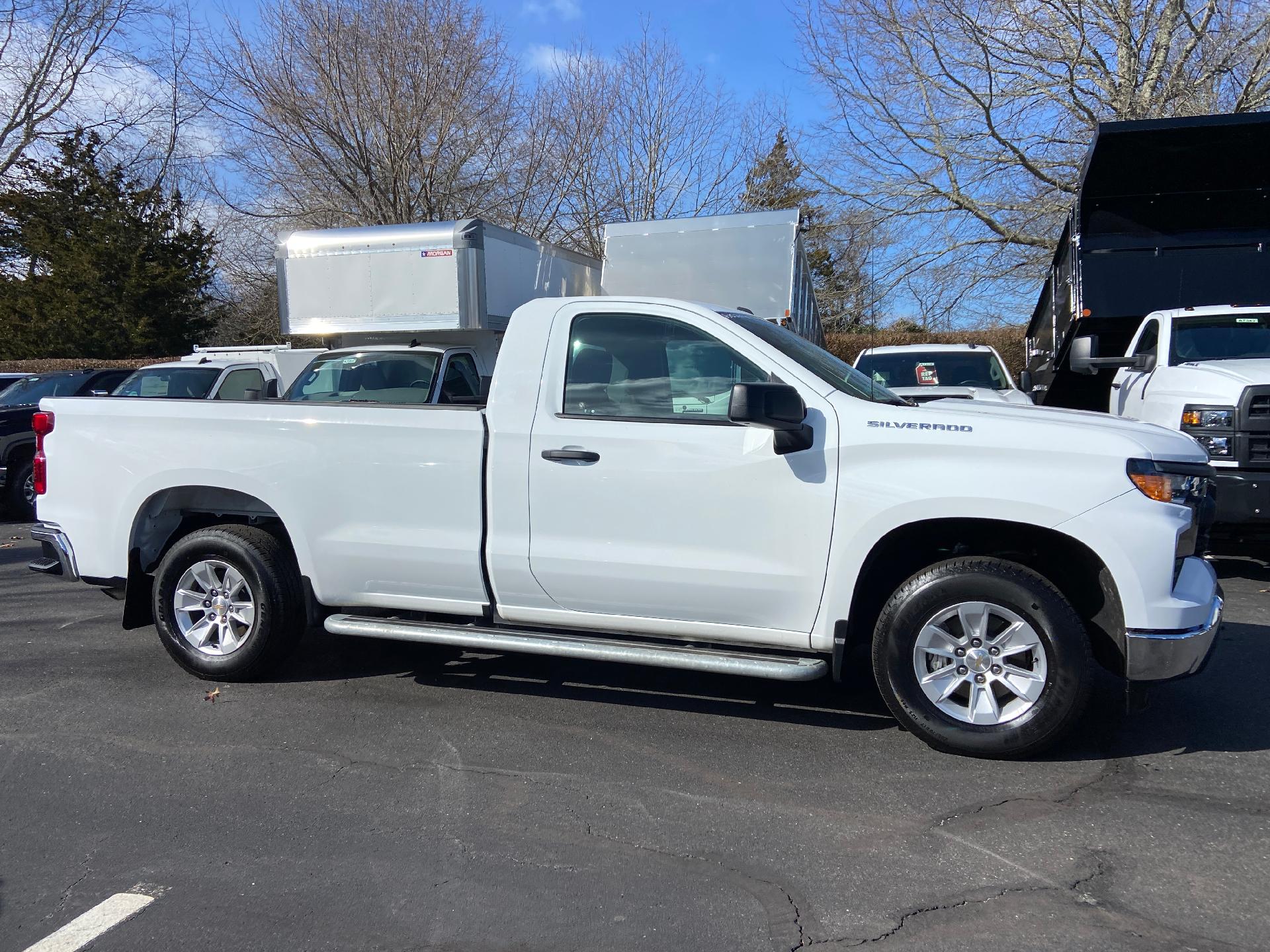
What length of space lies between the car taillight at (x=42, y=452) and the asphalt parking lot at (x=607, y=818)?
1121 mm

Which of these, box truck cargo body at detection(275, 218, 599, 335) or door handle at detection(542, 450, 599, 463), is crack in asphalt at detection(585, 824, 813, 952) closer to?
door handle at detection(542, 450, 599, 463)

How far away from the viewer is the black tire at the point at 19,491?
1168 cm

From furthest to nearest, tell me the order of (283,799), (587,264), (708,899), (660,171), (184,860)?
(660,171) → (587,264) → (283,799) → (184,860) → (708,899)

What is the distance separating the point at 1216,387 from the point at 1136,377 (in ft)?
5.83

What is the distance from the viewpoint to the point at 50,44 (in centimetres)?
2472

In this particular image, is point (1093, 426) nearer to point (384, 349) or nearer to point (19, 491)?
point (384, 349)

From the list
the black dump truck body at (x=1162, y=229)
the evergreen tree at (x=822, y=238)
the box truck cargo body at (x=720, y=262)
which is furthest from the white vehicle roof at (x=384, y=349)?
the evergreen tree at (x=822, y=238)

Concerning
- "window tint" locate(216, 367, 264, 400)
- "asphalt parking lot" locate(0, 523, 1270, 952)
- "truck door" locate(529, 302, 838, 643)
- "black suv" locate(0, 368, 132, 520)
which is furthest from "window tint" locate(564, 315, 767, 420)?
"black suv" locate(0, 368, 132, 520)

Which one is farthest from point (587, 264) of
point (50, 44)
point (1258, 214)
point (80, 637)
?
point (50, 44)

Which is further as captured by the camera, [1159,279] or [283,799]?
[1159,279]

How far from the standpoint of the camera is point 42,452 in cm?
545

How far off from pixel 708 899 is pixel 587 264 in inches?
462

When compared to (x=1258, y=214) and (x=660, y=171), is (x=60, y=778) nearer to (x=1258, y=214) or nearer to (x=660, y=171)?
(x=1258, y=214)

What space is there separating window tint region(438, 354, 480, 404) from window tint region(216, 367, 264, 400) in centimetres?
326
